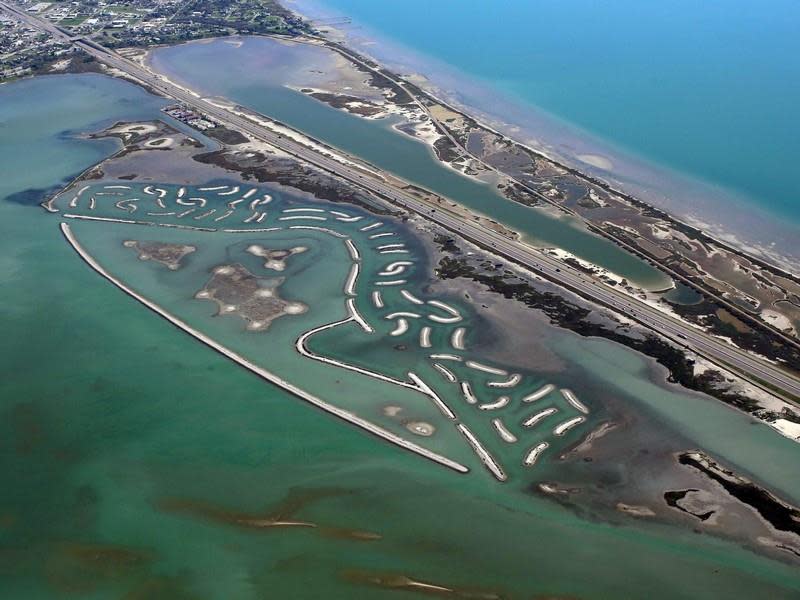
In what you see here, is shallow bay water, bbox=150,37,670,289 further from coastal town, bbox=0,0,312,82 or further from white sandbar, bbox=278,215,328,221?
white sandbar, bbox=278,215,328,221

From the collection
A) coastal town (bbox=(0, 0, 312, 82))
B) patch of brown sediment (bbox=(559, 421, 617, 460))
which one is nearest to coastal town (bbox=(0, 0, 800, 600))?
patch of brown sediment (bbox=(559, 421, 617, 460))

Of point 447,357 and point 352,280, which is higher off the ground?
point 352,280

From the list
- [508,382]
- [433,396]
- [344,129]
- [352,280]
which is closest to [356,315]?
[352,280]

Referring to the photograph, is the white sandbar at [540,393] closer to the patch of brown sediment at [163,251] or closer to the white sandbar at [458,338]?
the white sandbar at [458,338]

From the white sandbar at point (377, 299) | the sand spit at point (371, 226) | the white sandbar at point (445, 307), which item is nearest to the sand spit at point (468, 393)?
the white sandbar at point (445, 307)

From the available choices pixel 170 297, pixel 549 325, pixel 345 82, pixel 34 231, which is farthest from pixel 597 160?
pixel 34 231

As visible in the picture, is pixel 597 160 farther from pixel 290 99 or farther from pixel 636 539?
pixel 636 539

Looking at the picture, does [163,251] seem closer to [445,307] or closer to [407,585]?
[445,307]
